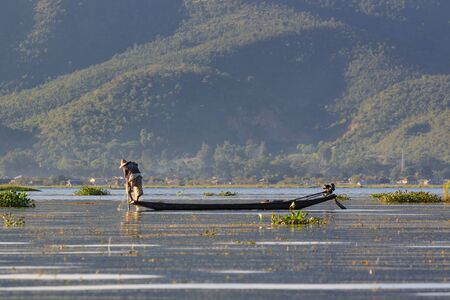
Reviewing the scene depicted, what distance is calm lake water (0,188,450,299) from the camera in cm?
2325

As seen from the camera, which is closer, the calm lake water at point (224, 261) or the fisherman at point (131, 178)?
the calm lake water at point (224, 261)

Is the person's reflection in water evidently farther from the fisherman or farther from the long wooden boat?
the fisherman

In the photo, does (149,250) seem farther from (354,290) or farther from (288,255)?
(354,290)

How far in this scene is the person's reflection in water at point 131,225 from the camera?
40.8m

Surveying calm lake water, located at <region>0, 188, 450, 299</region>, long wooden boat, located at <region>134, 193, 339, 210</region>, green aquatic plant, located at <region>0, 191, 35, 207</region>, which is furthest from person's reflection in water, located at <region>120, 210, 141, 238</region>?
green aquatic plant, located at <region>0, 191, 35, 207</region>

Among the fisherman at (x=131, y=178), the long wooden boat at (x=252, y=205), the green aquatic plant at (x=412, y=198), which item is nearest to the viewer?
the long wooden boat at (x=252, y=205)

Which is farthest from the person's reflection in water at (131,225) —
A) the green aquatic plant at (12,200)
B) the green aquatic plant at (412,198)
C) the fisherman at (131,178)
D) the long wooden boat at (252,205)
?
the green aquatic plant at (412,198)

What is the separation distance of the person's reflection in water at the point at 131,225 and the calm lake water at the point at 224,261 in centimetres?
6

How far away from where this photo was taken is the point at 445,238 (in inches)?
1496

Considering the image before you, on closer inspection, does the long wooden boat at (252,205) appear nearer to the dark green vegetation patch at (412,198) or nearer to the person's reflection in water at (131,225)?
the person's reflection in water at (131,225)

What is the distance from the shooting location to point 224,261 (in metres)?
29.1

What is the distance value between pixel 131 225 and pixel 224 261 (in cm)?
1784

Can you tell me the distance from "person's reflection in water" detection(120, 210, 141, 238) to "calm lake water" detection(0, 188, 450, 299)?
0.21 feet

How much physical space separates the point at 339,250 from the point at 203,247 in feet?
11.0
